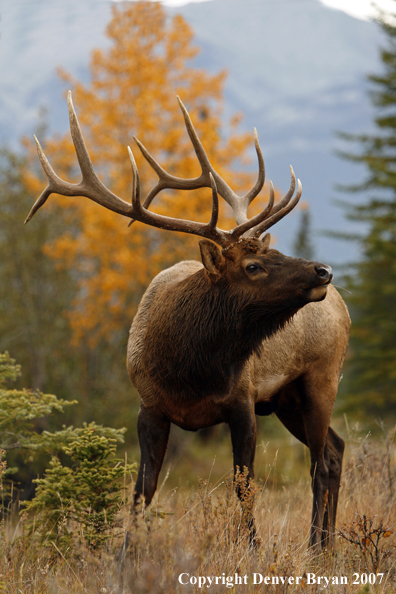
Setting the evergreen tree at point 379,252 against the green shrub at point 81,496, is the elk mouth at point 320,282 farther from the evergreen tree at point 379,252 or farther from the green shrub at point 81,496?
the evergreen tree at point 379,252

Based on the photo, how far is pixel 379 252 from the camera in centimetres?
1514

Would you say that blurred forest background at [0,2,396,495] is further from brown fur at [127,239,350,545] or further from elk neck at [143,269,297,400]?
elk neck at [143,269,297,400]

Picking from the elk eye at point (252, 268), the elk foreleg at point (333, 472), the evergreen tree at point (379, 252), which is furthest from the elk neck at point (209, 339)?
the evergreen tree at point (379, 252)

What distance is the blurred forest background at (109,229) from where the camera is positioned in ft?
37.9

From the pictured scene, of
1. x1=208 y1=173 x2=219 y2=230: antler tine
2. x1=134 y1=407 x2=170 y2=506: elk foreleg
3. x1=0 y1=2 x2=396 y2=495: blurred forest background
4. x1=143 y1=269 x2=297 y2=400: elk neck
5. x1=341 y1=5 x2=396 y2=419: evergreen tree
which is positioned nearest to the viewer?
x1=208 y1=173 x2=219 y2=230: antler tine

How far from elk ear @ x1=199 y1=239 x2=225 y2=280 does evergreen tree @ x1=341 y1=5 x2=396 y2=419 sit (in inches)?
443

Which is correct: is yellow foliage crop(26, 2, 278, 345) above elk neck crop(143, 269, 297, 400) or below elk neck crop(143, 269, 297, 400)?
above

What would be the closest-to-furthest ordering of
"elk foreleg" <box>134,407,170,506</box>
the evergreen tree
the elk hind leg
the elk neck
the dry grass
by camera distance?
the dry grass → the elk neck → "elk foreleg" <box>134,407,170,506</box> → the elk hind leg → the evergreen tree

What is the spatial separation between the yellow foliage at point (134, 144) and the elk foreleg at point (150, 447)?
7.39 metres

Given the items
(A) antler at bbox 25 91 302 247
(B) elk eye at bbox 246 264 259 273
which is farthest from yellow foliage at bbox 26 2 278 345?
(B) elk eye at bbox 246 264 259 273

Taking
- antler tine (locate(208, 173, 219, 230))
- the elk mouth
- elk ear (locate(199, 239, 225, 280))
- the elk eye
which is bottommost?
the elk mouth

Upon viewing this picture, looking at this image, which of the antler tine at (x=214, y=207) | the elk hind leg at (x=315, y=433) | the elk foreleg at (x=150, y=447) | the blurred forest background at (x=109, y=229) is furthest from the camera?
the blurred forest background at (x=109, y=229)

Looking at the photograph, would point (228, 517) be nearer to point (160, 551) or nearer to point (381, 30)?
point (160, 551)

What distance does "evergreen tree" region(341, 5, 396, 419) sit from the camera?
49.1 feet
